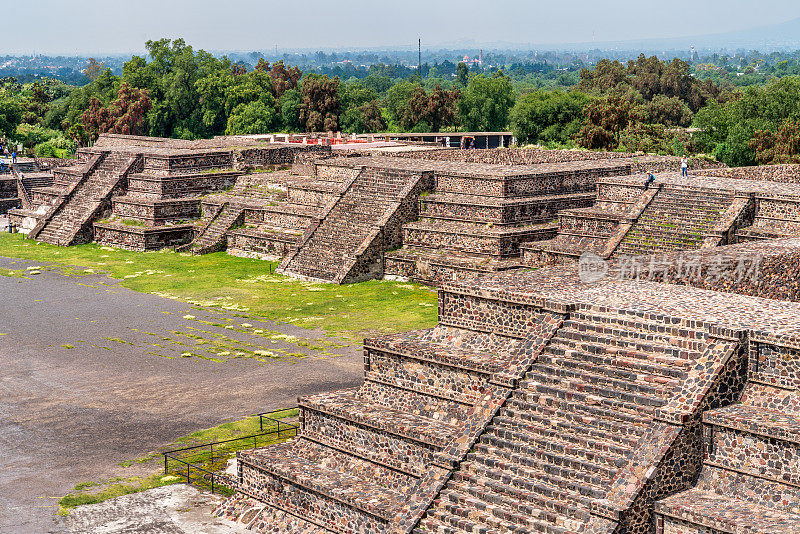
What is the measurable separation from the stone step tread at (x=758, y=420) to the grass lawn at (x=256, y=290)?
1297 centimetres

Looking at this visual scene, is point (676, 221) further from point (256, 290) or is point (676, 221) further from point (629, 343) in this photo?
point (629, 343)

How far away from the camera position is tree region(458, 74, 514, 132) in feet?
280

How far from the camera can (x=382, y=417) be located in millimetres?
16719

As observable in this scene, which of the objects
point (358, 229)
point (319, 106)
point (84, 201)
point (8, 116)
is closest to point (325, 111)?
point (319, 106)

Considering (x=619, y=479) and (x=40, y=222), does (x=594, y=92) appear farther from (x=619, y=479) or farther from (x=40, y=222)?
(x=619, y=479)

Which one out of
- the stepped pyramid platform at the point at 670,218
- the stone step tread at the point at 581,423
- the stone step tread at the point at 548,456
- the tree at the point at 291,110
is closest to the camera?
the stone step tread at the point at 548,456

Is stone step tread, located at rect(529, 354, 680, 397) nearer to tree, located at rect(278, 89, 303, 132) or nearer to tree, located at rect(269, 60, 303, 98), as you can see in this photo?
tree, located at rect(278, 89, 303, 132)

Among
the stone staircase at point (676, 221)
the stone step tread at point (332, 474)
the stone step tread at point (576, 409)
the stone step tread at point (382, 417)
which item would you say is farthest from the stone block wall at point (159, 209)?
the stone step tread at point (576, 409)

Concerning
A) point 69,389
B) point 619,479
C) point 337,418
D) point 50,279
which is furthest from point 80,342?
point 619,479

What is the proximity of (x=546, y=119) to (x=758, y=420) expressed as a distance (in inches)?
2213

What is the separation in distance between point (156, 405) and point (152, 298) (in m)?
10.6

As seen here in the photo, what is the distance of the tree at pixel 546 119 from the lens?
67.6 metres

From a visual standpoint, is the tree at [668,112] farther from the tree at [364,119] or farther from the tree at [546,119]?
the tree at [364,119]

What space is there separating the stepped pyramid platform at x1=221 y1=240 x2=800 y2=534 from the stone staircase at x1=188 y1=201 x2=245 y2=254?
21.6 m
